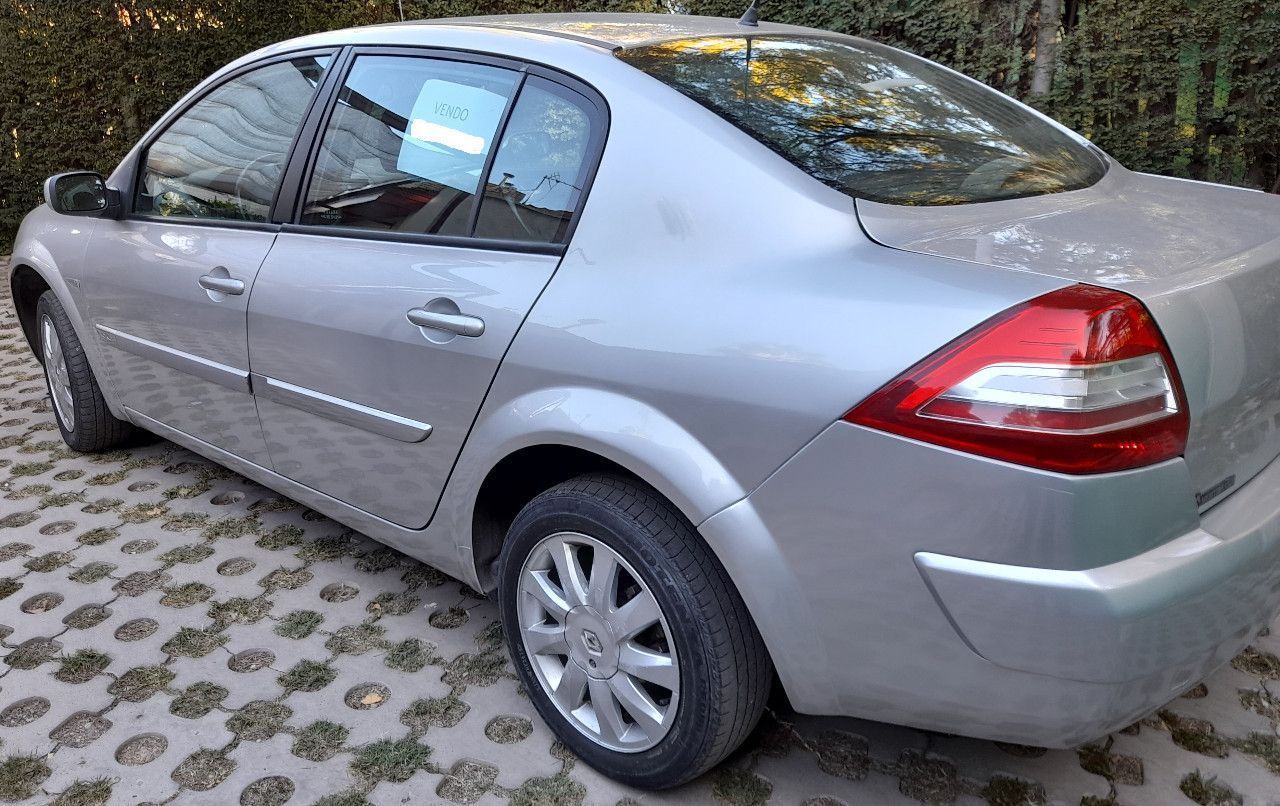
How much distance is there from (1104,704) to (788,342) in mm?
751

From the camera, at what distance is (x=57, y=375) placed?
13.5ft

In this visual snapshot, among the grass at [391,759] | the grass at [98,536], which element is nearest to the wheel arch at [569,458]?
the grass at [391,759]

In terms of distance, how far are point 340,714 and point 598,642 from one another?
0.77 meters

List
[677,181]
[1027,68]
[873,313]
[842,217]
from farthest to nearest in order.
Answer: [1027,68]
[677,181]
[842,217]
[873,313]

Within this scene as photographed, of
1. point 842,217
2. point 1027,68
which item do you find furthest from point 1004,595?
point 1027,68

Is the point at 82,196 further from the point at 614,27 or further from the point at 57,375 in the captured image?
the point at 614,27

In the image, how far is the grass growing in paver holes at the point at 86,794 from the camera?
2.17 meters

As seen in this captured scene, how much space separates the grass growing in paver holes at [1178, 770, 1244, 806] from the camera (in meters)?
2.05

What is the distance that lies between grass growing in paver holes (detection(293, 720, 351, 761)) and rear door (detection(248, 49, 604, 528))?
0.52 m

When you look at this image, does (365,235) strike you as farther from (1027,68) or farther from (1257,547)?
(1027,68)

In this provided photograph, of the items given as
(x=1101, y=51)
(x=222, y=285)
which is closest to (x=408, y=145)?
(x=222, y=285)

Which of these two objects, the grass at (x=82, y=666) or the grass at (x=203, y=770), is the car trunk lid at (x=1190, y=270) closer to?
the grass at (x=203, y=770)

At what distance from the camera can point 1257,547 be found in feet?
5.46

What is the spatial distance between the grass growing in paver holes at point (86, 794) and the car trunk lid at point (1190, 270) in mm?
2008
